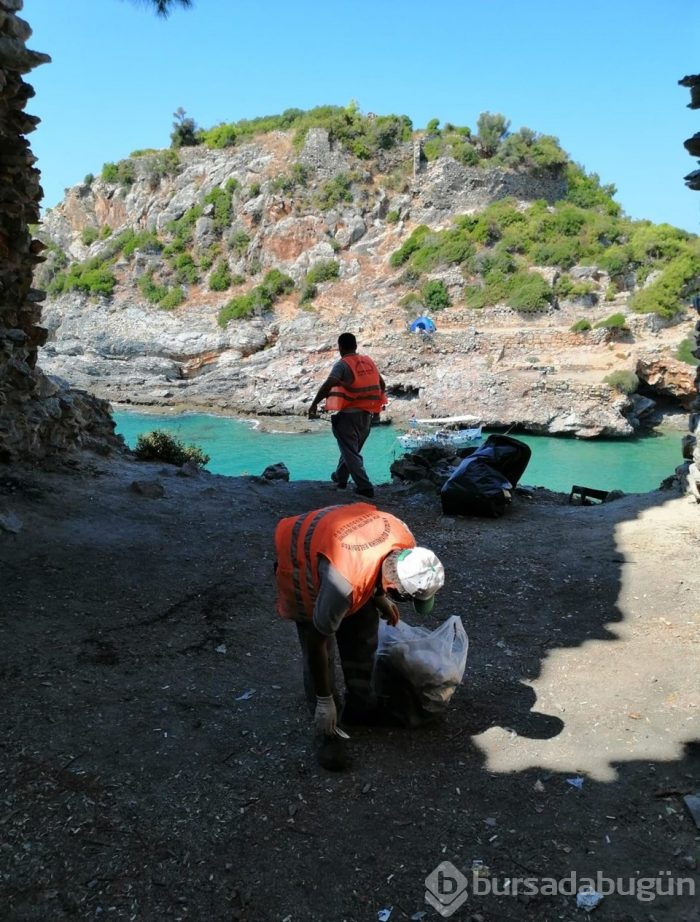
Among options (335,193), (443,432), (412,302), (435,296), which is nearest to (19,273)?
(443,432)

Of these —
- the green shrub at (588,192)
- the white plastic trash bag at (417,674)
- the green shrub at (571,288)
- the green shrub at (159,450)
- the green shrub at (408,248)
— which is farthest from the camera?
the green shrub at (588,192)

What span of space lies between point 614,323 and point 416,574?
28.9 meters

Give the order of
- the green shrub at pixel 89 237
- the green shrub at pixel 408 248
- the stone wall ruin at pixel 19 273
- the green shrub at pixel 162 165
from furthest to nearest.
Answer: the green shrub at pixel 89 237
the green shrub at pixel 162 165
the green shrub at pixel 408 248
the stone wall ruin at pixel 19 273

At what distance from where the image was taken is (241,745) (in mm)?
2975

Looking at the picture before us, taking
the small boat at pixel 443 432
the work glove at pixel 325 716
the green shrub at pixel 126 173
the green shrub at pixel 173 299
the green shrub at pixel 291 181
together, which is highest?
the green shrub at pixel 126 173

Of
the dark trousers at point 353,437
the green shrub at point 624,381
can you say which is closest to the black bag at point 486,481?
the dark trousers at point 353,437

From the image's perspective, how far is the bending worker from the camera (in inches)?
98.9

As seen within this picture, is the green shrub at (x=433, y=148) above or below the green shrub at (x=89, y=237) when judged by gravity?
above

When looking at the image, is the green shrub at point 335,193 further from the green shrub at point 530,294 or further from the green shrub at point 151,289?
the green shrub at point 530,294

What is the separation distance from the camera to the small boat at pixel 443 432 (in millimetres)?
23109

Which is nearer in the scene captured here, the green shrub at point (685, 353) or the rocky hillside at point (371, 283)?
the green shrub at point (685, 353)

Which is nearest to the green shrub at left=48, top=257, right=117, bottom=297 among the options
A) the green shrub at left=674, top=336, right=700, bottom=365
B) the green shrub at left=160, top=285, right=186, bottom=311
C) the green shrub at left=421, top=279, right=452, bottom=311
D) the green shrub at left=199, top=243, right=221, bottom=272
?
the green shrub at left=160, top=285, right=186, bottom=311

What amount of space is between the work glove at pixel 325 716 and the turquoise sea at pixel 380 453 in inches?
621

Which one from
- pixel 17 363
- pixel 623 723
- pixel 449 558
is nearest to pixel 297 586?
pixel 623 723
